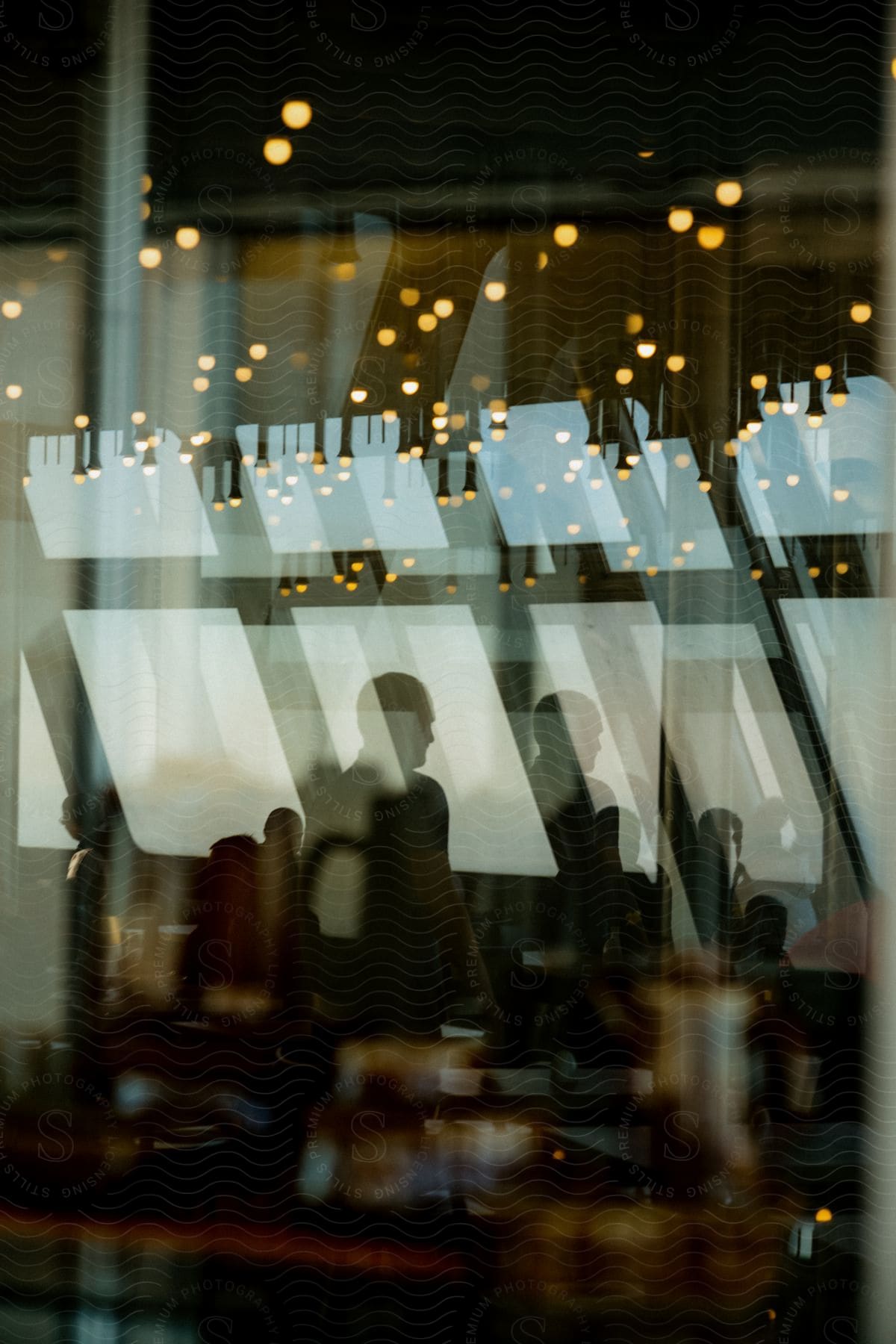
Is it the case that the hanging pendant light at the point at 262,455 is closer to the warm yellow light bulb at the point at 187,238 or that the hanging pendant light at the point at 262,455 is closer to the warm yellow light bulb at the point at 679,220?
the warm yellow light bulb at the point at 187,238

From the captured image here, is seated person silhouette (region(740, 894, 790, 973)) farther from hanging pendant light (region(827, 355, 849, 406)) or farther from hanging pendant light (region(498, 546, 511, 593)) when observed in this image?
hanging pendant light (region(827, 355, 849, 406))

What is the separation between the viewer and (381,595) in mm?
1619

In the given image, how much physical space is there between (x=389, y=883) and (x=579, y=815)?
0.89 ft

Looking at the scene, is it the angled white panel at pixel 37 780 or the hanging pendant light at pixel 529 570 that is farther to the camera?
the angled white panel at pixel 37 780

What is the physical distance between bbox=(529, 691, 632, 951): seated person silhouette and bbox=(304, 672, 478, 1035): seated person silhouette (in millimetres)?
138

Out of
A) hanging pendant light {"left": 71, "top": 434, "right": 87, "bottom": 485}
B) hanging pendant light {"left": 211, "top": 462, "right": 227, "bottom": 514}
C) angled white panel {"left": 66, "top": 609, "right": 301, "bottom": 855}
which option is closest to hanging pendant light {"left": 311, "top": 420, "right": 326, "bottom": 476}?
hanging pendant light {"left": 211, "top": 462, "right": 227, "bottom": 514}

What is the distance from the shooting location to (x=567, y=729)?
1.59 metres

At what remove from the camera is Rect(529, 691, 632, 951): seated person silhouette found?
1.58m

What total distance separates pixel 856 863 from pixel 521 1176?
603 mm

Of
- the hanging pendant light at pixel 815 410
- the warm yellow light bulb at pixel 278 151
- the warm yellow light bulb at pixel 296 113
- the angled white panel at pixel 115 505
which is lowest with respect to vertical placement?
the angled white panel at pixel 115 505

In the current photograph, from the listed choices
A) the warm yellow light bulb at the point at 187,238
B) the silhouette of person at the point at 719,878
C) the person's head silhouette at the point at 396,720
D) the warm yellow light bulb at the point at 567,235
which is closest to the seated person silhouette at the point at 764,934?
the silhouette of person at the point at 719,878

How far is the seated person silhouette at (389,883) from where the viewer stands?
161 centimetres

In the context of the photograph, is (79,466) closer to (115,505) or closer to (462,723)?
(115,505)

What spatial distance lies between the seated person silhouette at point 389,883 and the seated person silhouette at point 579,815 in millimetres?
138
